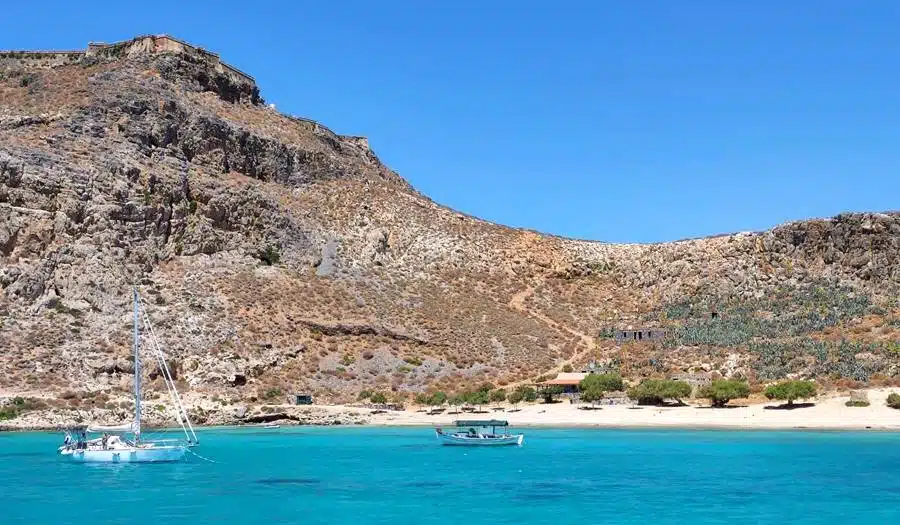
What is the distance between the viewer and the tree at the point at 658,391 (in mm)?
61312

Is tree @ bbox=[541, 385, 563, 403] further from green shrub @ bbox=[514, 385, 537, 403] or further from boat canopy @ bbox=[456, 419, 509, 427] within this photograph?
boat canopy @ bbox=[456, 419, 509, 427]

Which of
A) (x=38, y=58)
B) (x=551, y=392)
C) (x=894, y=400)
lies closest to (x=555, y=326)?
(x=551, y=392)

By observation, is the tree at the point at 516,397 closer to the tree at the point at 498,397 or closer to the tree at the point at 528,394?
the tree at the point at 528,394

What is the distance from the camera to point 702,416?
2243 inches

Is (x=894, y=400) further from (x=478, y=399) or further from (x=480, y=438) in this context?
(x=478, y=399)

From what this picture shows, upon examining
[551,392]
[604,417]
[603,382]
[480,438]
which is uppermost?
[603,382]

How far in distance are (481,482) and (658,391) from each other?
88.1 feet

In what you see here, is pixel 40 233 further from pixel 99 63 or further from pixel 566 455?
pixel 566 455

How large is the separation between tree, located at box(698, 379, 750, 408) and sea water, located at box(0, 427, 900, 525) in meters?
7.03

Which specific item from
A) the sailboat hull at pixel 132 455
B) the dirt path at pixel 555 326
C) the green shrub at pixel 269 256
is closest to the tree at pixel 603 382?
the dirt path at pixel 555 326

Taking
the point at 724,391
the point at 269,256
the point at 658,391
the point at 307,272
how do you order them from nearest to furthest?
the point at 724,391 < the point at 658,391 < the point at 269,256 < the point at 307,272

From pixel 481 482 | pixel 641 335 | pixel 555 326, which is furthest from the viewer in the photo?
pixel 555 326

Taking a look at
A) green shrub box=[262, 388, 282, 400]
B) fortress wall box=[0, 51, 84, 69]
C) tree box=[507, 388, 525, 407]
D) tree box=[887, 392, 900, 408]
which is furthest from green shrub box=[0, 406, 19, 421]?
tree box=[887, 392, 900, 408]

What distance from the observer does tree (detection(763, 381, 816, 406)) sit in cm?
5744
